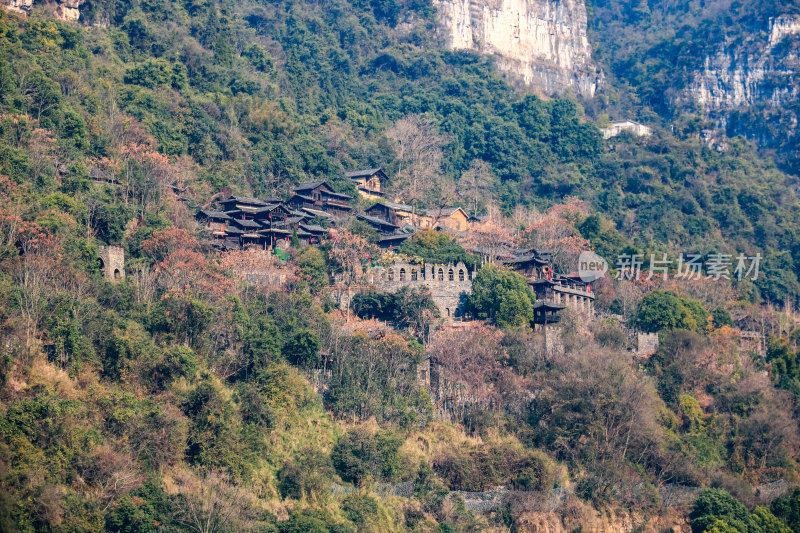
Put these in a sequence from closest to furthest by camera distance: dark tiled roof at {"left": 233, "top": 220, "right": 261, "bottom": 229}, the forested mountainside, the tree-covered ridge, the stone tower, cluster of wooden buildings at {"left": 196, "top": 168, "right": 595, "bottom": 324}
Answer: the forested mountainside, the stone tower, cluster of wooden buildings at {"left": 196, "top": 168, "right": 595, "bottom": 324}, dark tiled roof at {"left": 233, "top": 220, "right": 261, "bottom": 229}, the tree-covered ridge

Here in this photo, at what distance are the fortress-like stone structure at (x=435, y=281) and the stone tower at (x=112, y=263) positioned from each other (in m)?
10.8

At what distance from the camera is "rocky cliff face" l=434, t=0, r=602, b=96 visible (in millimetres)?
80312

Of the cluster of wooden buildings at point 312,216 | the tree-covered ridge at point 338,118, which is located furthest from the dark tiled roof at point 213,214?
the tree-covered ridge at point 338,118

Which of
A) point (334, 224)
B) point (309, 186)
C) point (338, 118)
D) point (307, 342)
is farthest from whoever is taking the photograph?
point (338, 118)

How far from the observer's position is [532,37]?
83625mm

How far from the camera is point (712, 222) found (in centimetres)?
6272

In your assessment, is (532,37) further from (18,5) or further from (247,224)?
(247,224)

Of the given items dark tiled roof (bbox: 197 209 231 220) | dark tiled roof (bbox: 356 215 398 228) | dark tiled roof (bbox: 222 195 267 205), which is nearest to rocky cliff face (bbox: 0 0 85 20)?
dark tiled roof (bbox: 222 195 267 205)

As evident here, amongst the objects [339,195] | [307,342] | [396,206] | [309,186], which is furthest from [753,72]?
[307,342]

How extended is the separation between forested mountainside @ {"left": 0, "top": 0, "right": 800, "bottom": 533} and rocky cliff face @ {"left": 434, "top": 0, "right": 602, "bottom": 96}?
70.1 feet

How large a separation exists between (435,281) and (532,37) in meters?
49.7

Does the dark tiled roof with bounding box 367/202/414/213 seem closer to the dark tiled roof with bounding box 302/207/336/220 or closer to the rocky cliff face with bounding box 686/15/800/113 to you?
the dark tiled roof with bounding box 302/207/336/220

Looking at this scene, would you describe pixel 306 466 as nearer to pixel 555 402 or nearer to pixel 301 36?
pixel 555 402

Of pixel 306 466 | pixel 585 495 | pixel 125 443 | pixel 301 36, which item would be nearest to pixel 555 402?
pixel 585 495
